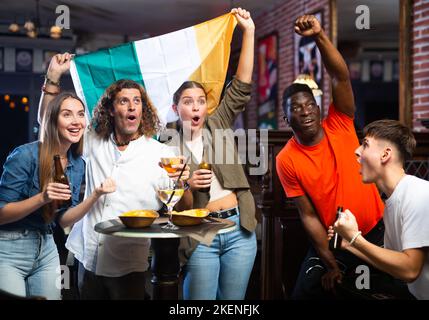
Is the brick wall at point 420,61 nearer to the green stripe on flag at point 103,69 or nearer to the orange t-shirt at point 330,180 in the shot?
the orange t-shirt at point 330,180

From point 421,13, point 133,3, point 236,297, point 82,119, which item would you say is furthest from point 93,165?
point 133,3

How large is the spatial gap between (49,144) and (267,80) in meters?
5.89

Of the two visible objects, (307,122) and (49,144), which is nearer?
(49,144)

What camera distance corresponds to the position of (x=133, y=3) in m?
7.83

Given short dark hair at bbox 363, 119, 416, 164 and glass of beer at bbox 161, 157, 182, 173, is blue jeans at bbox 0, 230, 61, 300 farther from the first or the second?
short dark hair at bbox 363, 119, 416, 164

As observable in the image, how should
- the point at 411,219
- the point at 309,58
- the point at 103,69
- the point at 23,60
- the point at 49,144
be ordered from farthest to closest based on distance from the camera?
1. the point at 23,60
2. the point at 309,58
3. the point at 103,69
4. the point at 49,144
5. the point at 411,219

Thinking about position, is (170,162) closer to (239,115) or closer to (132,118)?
(132,118)

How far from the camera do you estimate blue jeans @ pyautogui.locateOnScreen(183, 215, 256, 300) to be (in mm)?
2479

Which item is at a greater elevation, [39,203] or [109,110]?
[109,110]

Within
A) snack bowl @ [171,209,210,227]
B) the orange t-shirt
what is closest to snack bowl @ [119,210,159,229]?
snack bowl @ [171,209,210,227]

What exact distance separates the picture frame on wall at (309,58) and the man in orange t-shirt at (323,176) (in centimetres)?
357

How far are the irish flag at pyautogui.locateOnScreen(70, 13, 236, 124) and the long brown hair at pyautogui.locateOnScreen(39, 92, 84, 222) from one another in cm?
37

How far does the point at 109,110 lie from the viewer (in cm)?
258

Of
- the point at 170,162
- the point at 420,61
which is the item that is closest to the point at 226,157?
the point at 170,162
